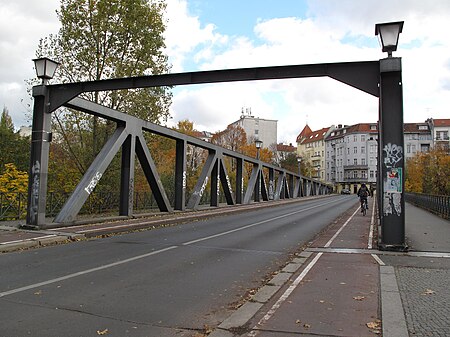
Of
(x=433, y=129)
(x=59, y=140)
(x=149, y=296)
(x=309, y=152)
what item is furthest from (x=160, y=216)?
(x=309, y=152)

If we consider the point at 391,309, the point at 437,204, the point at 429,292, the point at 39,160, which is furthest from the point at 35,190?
the point at 437,204

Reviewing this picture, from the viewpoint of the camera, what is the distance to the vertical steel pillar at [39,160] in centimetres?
1303

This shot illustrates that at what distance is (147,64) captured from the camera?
23.7m

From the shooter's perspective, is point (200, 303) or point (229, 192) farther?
point (229, 192)

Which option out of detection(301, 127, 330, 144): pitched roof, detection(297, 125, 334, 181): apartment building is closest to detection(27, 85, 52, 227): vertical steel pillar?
detection(297, 125, 334, 181): apartment building

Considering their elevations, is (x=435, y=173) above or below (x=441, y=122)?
below

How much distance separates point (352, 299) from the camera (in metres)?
5.52

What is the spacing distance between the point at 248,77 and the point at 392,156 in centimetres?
520

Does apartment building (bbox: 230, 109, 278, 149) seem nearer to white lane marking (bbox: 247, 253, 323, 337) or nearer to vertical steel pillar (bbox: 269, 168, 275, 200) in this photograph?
vertical steel pillar (bbox: 269, 168, 275, 200)

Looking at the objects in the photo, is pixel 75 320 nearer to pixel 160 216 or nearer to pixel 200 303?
pixel 200 303

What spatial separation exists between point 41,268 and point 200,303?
12.7ft

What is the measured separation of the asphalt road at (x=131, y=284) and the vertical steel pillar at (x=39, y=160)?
2.94m

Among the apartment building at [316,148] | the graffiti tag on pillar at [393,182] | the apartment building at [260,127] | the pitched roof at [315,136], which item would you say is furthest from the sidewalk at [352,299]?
the pitched roof at [315,136]

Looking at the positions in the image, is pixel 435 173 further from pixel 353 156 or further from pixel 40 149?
pixel 353 156
